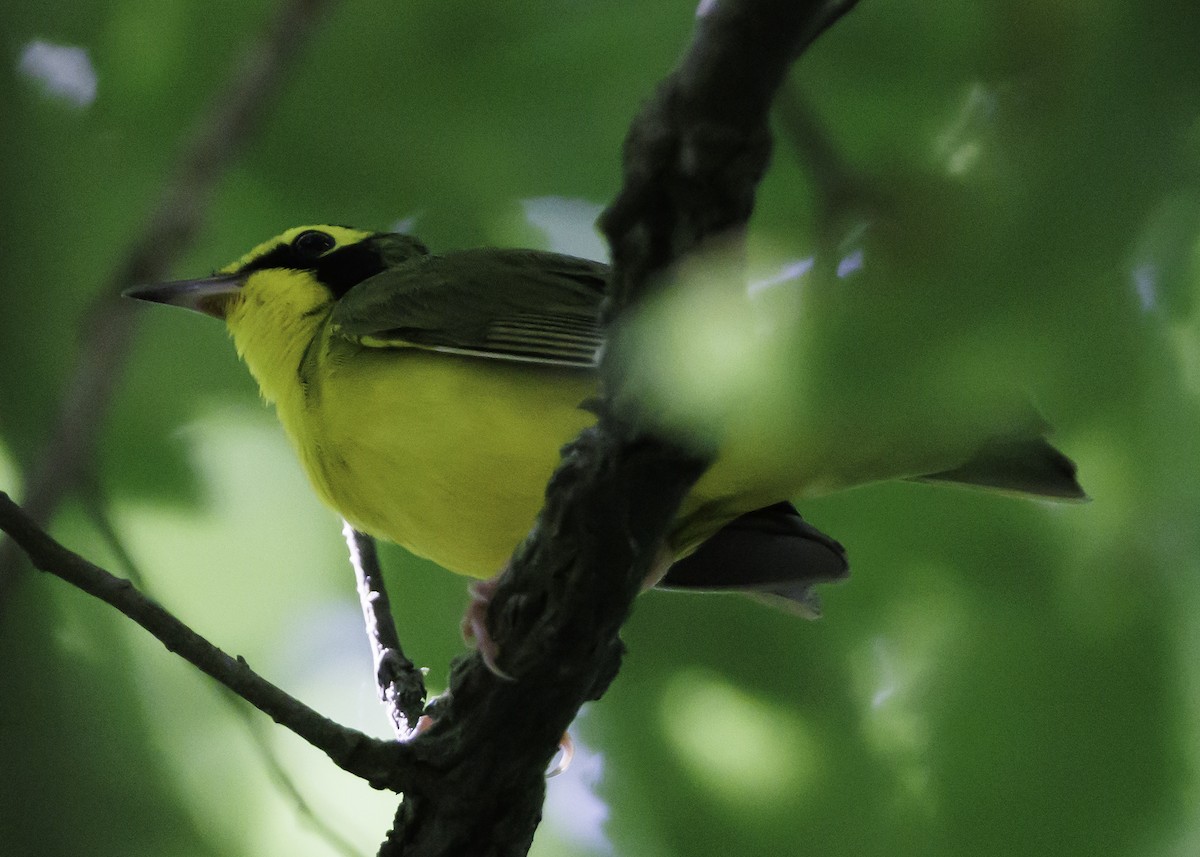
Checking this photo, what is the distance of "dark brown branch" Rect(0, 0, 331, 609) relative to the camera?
1.20 m

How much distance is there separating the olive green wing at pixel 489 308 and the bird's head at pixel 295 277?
194mm

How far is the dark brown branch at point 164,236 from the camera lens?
1.20 m

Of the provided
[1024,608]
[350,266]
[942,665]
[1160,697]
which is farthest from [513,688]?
[350,266]

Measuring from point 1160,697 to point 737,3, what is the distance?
2.26 ft

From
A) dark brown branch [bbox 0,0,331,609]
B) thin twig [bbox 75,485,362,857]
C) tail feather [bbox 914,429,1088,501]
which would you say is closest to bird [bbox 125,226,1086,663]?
tail feather [bbox 914,429,1088,501]

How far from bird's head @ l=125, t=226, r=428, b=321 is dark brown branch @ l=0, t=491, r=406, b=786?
5.43 ft

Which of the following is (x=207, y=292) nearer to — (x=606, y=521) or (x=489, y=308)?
(x=489, y=308)

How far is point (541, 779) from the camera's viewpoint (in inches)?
87.0

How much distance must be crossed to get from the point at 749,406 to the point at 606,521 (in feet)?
3.65

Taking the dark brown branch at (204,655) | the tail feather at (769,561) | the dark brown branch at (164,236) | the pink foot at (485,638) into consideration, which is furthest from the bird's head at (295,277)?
the dark brown branch at (164,236)

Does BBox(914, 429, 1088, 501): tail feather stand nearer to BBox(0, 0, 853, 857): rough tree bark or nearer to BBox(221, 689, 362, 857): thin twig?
BBox(0, 0, 853, 857): rough tree bark

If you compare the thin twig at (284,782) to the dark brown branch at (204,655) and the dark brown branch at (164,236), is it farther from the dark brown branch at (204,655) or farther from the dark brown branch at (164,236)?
the dark brown branch at (164,236)

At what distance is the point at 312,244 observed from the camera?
3.55 m

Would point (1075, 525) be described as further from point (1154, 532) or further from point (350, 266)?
point (350, 266)
